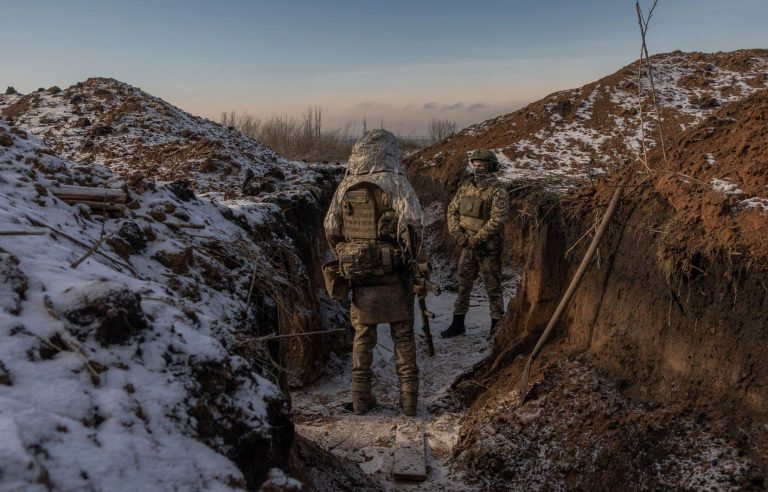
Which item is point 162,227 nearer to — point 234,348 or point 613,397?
point 234,348

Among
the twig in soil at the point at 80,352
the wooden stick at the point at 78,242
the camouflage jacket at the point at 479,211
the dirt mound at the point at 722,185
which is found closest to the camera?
the twig in soil at the point at 80,352

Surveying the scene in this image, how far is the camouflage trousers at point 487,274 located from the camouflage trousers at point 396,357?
2.21 m

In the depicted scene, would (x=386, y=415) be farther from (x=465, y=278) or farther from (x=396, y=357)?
(x=465, y=278)

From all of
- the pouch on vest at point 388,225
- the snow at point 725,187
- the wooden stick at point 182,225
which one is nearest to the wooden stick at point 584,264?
the snow at point 725,187

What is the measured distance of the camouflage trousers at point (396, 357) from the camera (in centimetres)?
509

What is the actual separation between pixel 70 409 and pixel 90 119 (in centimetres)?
1253

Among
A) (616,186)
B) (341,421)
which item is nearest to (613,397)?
(616,186)

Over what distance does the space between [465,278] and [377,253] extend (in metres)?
2.60

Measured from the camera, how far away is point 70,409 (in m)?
1.88

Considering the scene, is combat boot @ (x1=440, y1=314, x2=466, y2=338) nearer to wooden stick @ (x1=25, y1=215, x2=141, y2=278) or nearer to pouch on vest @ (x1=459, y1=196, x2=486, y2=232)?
pouch on vest @ (x1=459, y1=196, x2=486, y2=232)

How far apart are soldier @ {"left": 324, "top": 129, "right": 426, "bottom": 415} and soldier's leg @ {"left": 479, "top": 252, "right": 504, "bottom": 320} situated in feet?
6.99

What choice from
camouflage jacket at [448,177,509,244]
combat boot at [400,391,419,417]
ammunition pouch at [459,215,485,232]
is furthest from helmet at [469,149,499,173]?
combat boot at [400,391,419,417]

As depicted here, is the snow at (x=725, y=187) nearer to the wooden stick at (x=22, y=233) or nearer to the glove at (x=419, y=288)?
the glove at (x=419, y=288)

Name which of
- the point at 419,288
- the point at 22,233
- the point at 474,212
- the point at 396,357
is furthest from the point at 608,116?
the point at 22,233
